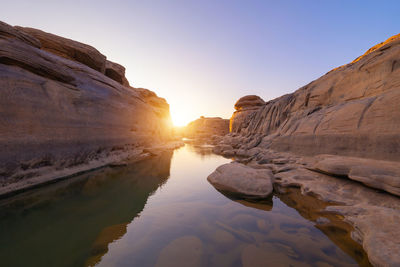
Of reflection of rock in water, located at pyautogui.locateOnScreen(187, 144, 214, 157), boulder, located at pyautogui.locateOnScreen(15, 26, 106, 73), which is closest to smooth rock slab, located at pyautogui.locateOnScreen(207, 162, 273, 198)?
reflection of rock in water, located at pyautogui.locateOnScreen(187, 144, 214, 157)

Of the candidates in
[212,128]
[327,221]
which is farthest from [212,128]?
[327,221]

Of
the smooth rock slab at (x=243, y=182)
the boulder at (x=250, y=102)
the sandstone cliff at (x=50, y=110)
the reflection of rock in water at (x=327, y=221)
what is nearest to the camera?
the reflection of rock in water at (x=327, y=221)

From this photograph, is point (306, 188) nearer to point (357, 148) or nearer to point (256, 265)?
point (357, 148)

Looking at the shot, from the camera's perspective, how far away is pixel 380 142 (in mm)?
4676

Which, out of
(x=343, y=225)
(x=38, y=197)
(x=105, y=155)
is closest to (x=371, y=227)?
(x=343, y=225)

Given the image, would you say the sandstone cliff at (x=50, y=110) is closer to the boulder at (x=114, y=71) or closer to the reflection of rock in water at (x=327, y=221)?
the boulder at (x=114, y=71)

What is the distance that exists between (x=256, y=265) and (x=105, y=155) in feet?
31.8

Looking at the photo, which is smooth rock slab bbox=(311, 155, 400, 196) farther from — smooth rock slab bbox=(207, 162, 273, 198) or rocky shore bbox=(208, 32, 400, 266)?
smooth rock slab bbox=(207, 162, 273, 198)

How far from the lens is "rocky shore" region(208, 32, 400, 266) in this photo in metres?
2.75

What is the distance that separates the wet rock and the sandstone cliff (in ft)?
18.3

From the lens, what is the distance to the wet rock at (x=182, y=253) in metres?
2.29

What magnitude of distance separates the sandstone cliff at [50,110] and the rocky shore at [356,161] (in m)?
6.66

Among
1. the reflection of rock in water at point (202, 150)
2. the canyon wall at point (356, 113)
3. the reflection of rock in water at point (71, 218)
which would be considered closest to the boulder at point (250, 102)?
the reflection of rock in water at point (202, 150)

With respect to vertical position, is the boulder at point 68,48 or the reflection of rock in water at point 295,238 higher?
the boulder at point 68,48
